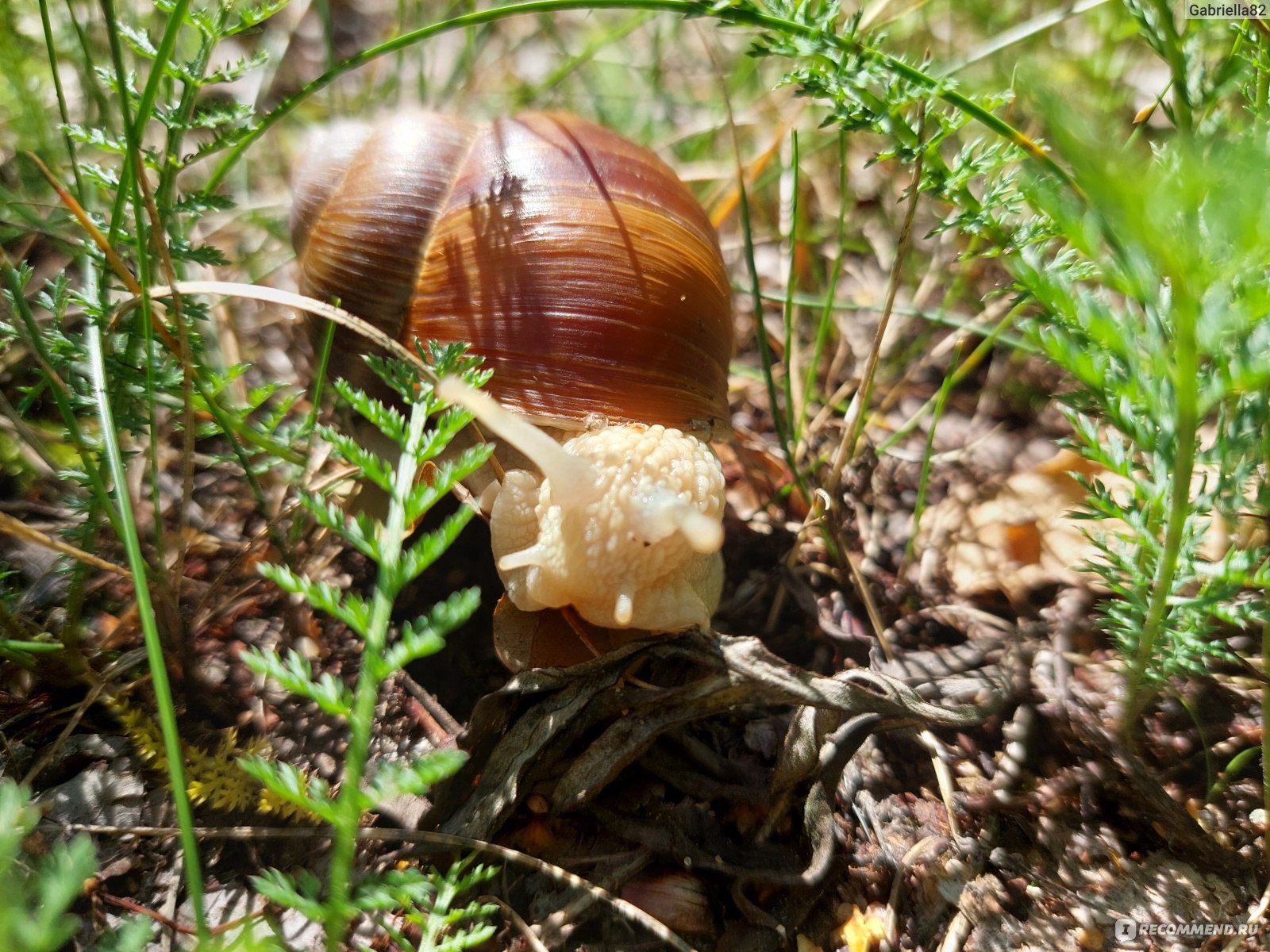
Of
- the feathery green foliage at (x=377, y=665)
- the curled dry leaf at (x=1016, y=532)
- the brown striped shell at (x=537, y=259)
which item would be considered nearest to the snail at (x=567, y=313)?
the brown striped shell at (x=537, y=259)

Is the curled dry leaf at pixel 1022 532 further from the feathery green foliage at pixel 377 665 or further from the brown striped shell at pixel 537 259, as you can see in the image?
the feathery green foliage at pixel 377 665

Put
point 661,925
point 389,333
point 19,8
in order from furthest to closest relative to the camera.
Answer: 1. point 19,8
2. point 389,333
3. point 661,925

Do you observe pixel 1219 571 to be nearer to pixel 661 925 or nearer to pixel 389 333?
pixel 661 925

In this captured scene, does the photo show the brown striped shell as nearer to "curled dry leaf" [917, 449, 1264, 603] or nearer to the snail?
the snail

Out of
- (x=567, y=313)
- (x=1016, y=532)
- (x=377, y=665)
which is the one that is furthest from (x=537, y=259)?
(x=1016, y=532)

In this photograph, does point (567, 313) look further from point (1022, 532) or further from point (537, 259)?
point (1022, 532)

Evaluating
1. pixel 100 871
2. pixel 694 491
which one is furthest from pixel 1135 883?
pixel 100 871

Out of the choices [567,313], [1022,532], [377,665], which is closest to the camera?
[377,665]

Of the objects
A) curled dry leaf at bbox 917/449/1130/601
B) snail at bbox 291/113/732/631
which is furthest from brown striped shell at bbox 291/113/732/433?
curled dry leaf at bbox 917/449/1130/601
